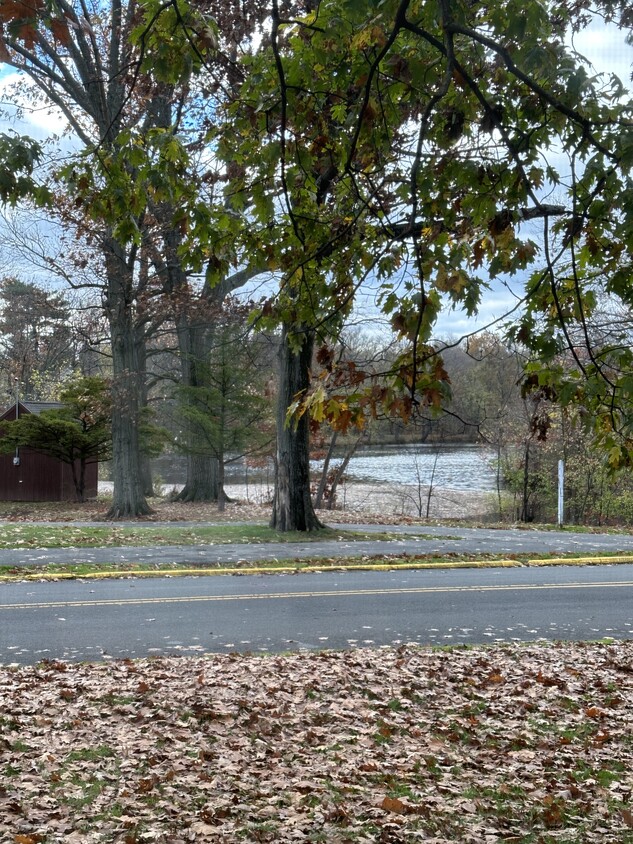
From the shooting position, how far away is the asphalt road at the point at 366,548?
48.9ft

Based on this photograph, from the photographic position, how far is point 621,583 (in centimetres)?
1365

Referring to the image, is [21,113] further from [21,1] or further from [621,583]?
[21,1]

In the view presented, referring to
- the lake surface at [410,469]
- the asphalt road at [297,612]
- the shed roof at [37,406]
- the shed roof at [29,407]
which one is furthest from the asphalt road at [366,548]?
the shed roof at [37,406]

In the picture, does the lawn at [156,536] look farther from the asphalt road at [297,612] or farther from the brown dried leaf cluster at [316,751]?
the brown dried leaf cluster at [316,751]

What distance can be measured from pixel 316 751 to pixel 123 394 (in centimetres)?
1932

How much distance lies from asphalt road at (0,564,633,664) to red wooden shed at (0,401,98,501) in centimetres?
2279

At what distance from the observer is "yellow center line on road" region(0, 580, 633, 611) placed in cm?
1098

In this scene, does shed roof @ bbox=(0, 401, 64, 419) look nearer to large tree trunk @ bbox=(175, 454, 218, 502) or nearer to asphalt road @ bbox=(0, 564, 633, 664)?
large tree trunk @ bbox=(175, 454, 218, 502)

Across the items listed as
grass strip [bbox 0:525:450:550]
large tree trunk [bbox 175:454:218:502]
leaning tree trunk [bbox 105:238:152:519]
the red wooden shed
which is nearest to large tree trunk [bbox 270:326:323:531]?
grass strip [bbox 0:525:450:550]

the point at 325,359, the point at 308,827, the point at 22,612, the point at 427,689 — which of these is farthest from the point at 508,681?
the point at 22,612

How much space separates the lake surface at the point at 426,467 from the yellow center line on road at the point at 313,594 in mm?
24923

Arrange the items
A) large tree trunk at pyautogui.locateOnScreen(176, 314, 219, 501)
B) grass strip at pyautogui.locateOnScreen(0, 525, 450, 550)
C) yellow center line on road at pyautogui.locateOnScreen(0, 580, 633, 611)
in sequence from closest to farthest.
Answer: yellow center line on road at pyautogui.locateOnScreen(0, 580, 633, 611) → grass strip at pyautogui.locateOnScreen(0, 525, 450, 550) → large tree trunk at pyautogui.locateOnScreen(176, 314, 219, 501)

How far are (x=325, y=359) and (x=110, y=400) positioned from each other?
21508 millimetres

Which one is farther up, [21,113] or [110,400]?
[21,113]
